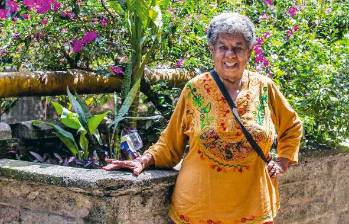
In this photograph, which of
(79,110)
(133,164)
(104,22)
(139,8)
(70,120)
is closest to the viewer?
(133,164)

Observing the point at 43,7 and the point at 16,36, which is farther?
the point at 16,36

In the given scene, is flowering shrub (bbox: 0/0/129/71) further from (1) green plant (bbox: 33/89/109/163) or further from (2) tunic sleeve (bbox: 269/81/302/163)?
(2) tunic sleeve (bbox: 269/81/302/163)

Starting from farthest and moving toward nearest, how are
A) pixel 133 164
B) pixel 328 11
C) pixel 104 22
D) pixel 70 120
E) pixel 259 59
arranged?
1. pixel 328 11
2. pixel 104 22
3. pixel 259 59
4. pixel 70 120
5. pixel 133 164

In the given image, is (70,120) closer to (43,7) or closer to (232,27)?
(43,7)

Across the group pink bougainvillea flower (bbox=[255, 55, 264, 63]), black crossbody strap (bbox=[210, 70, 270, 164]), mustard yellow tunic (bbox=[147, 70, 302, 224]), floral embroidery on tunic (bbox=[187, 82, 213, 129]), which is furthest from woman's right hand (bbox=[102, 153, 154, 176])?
pink bougainvillea flower (bbox=[255, 55, 264, 63])

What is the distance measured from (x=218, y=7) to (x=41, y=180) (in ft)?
8.02

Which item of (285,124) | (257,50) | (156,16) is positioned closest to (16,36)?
(156,16)

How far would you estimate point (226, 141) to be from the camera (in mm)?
3572

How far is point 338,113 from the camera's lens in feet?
16.8

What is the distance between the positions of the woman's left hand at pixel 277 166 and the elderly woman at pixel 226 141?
81mm

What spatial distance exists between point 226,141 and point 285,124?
0.49 meters

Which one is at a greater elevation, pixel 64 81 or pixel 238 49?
pixel 238 49

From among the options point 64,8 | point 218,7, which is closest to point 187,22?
point 218,7

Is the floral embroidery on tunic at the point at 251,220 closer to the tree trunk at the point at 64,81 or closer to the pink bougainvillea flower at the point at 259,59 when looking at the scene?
the pink bougainvillea flower at the point at 259,59
